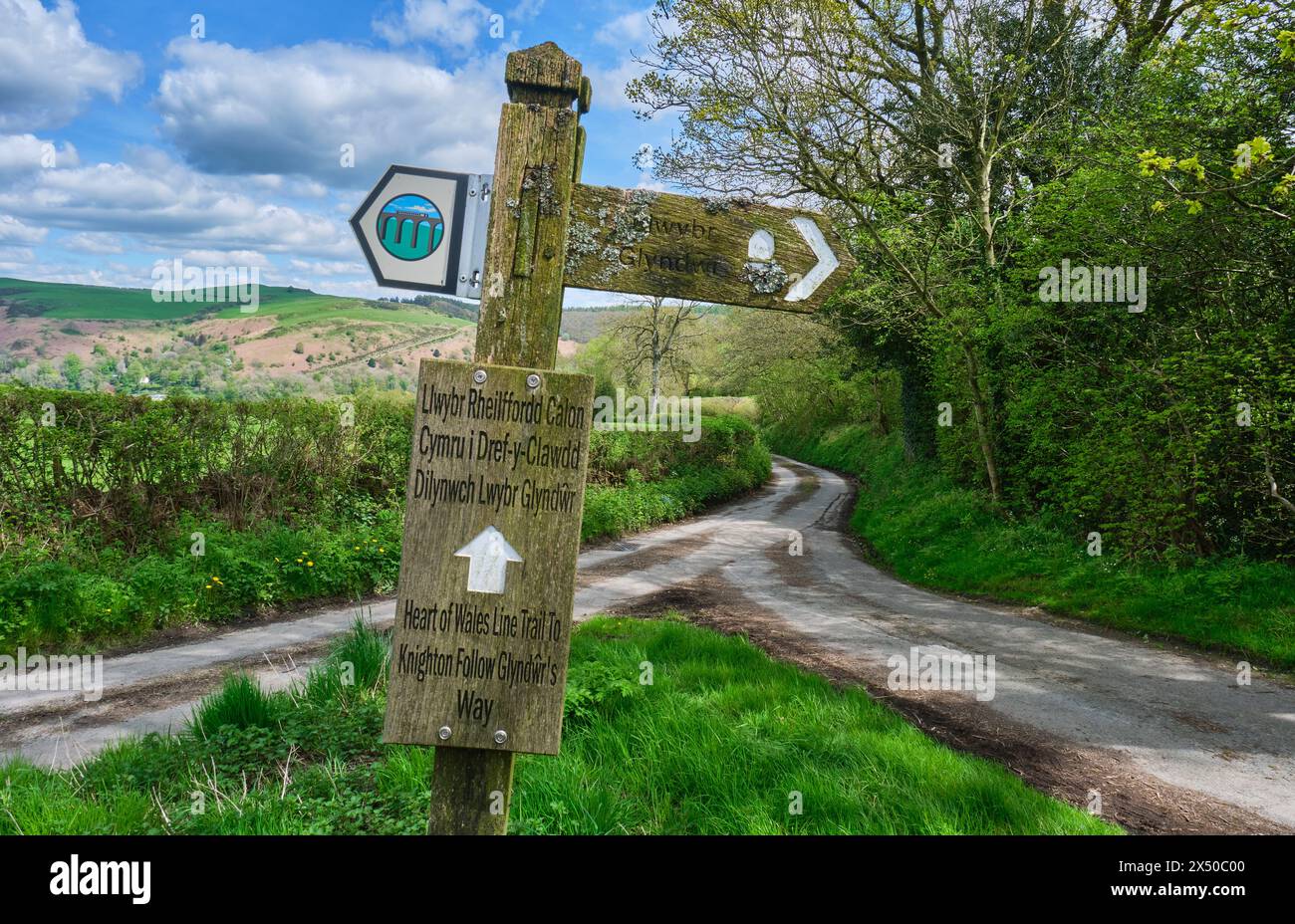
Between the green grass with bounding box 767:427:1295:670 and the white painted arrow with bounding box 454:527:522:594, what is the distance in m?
9.44

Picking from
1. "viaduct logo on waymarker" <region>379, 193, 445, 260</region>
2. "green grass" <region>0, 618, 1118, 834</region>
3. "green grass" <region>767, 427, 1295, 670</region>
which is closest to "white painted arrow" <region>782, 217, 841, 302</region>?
"viaduct logo on waymarker" <region>379, 193, 445, 260</region>

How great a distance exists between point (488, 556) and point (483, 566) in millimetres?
36

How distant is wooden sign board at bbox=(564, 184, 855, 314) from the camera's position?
2613 millimetres

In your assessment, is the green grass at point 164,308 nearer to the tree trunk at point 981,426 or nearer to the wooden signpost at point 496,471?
the tree trunk at point 981,426

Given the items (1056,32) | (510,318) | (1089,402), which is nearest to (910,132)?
(1056,32)

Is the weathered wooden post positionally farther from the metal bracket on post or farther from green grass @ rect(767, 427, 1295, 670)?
green grass @ rect(767, 427, 1295, 670)

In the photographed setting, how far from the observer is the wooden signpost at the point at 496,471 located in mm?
2330

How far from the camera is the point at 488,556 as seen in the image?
235 centimetres

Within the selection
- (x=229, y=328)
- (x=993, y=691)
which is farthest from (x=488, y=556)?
(x=229, y=328)

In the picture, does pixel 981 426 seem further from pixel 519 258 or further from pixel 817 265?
pixel 519 258

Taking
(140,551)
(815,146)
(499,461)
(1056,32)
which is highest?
(1056,32)

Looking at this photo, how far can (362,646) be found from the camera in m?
5.74
